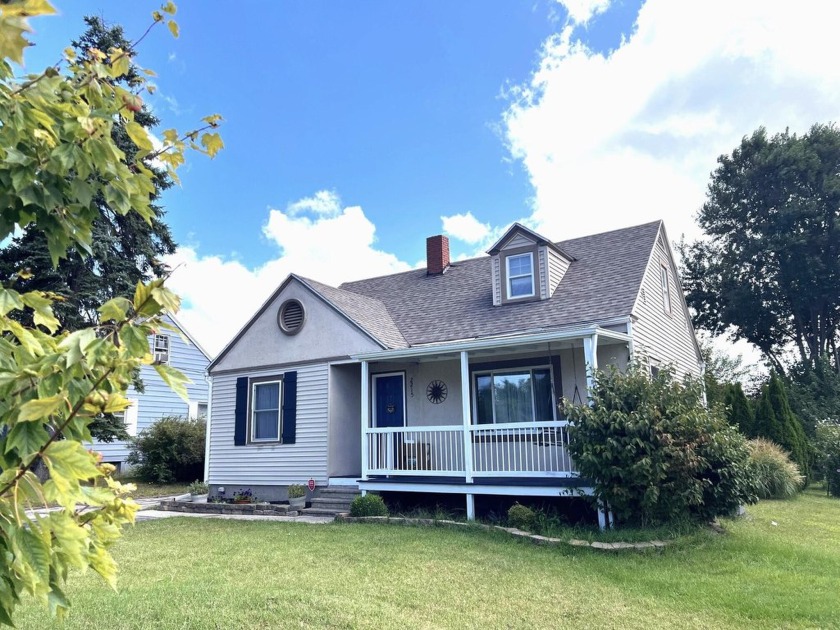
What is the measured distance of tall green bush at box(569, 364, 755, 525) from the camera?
8.08 m

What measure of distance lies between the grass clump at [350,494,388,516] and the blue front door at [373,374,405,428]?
2.43m

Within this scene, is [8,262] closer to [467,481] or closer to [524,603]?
[467,481]

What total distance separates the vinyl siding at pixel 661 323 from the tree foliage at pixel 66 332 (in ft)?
32.0

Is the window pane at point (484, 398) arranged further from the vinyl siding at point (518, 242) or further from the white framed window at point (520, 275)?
the vinyl siding at point (518, 242)

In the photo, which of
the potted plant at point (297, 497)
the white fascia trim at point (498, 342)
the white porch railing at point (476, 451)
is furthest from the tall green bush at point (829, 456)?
the potted plant at point (297, 497)

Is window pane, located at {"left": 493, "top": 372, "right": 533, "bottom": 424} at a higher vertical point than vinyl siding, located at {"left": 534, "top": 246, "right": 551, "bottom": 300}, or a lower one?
lower

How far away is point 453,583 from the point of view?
6.11 metres

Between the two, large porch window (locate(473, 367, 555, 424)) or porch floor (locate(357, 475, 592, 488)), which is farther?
large porch window (locate(473, 367, 555, 424))

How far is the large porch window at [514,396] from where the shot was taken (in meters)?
11.6

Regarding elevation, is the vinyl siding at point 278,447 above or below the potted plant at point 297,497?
above

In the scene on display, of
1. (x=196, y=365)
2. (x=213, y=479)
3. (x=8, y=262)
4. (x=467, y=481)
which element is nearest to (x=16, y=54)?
(x=467, y=481)

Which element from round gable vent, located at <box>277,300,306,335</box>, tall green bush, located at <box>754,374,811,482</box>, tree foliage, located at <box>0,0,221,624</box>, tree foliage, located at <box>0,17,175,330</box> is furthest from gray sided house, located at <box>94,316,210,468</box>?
tree foliage, located at <box>0,0,221,624</box>

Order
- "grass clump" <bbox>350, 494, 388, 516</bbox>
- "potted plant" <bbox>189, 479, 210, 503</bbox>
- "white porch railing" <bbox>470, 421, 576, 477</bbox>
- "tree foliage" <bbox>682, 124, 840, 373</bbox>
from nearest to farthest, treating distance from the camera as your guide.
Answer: "white porch railing" <bbox>470, 421, 576, 477</bbox> < "grass clump" <bbox>350, 494, 388, 516</bbox> < "potted plant" <bbox>189, 479, 210, 503</bbox> < "tree foliage" <bbox>682, 124, 840, 373</bbox>

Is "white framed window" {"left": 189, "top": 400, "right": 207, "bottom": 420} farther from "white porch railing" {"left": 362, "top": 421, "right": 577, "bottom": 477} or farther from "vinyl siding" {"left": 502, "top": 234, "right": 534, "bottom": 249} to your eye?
"vinyl siding" {"left": 502, "top": 234, "right": 534, "bottom": 249}
